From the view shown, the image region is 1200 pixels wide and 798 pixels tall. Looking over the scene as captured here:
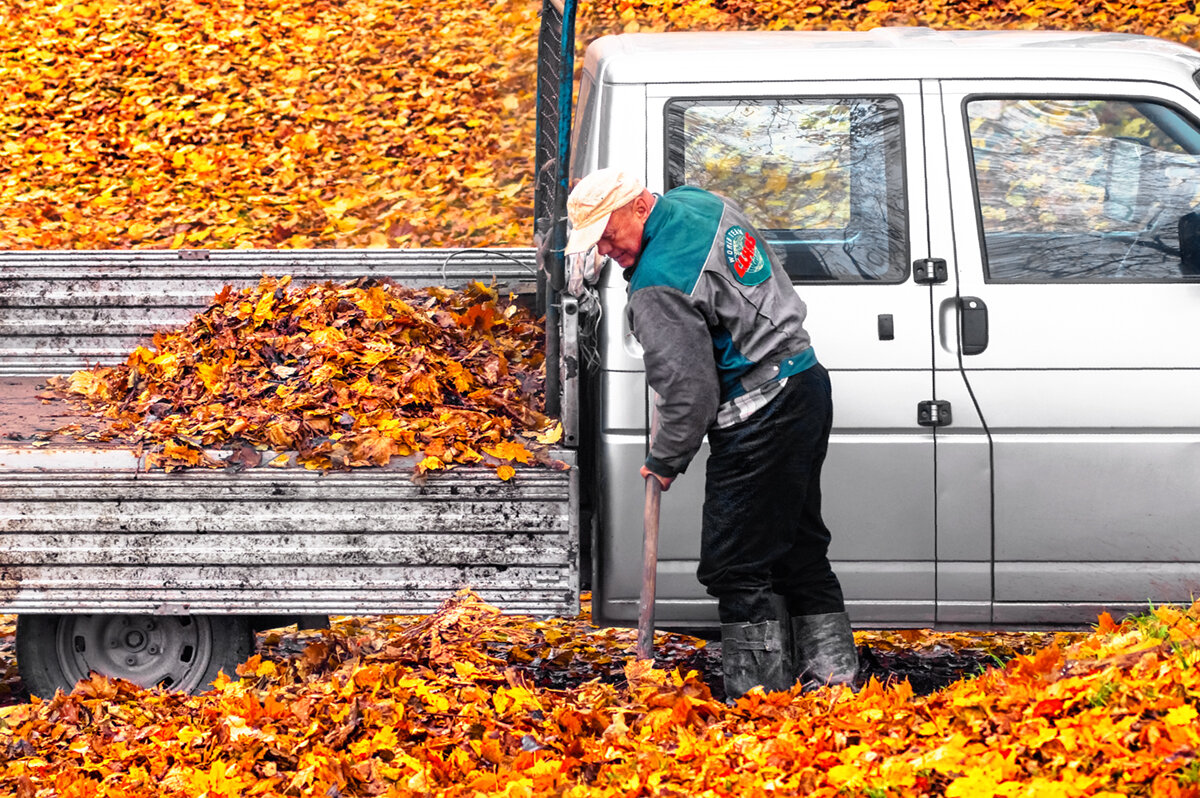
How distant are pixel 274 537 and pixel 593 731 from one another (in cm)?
116

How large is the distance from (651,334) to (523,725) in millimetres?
1220

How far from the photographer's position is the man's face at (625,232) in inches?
137

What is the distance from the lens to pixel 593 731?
138 inches

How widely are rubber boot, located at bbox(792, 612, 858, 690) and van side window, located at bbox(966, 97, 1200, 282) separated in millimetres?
1311

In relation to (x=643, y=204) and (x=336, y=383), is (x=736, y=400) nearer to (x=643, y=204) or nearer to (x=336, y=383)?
(x=643, y=204)

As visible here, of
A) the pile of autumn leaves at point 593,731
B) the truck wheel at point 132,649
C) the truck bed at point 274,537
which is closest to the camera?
the pile of autumn leaves at point 593,731

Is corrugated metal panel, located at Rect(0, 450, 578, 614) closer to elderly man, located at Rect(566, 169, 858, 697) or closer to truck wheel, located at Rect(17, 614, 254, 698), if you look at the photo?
truck wheel, located at Rect(17, 614, 254, 698)

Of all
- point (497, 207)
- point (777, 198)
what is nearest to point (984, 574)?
point (777, 198)

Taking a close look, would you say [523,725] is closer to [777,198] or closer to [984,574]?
[984,574]

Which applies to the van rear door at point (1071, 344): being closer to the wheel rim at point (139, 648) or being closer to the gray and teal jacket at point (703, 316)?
the gray and teal jacket at point (703, 316)

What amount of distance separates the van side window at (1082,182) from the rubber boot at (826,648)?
1311mm

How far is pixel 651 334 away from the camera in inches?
136

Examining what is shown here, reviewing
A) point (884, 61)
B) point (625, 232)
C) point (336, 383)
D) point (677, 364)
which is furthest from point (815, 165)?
point (336, 383)

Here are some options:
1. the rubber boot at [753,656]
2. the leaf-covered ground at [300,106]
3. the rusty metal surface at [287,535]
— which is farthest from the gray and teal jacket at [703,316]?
the leaf-covered ground at [300,106]
